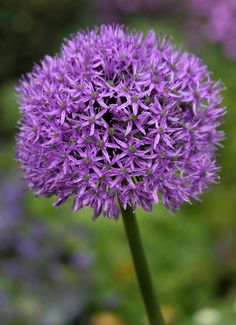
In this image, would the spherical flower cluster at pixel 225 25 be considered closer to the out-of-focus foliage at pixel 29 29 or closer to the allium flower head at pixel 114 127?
the out-of-focus foliage at pixel 29 29

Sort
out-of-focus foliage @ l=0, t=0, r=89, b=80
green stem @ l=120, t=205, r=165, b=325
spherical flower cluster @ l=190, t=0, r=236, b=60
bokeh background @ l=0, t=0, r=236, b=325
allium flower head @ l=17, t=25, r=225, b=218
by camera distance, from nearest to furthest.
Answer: allium flower head @ l=17, t=25, r=225, b=218 → green stem @ l=120, t=205, r=165, b=325 → bokeh background @ l=0, t=0, r=236, b=325 → spherical flower cluster @ l=190, t=0, r=236, b=60 → out-of-focus foliage @ l=0, t=0, r=89, b=80

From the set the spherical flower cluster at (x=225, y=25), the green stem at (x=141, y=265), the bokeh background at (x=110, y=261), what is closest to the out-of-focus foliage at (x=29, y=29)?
the spherical flower cluster at (x=225, y=25)

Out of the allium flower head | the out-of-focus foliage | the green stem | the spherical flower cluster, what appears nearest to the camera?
the allium flower head

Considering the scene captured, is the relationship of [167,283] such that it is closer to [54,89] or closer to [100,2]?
[54,89]

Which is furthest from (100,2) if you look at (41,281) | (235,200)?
(41,281)

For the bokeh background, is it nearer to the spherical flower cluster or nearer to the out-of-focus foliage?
the spherical flower cluster

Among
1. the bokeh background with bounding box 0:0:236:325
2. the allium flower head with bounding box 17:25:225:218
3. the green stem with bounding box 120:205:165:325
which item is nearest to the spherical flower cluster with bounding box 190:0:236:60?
A: the bokeh background with bounding box 0:0:236:325
